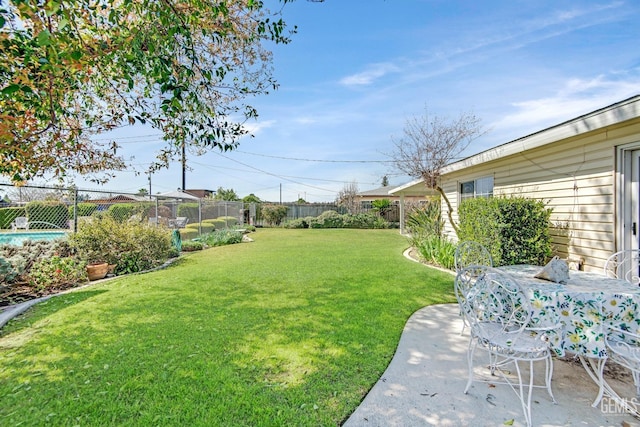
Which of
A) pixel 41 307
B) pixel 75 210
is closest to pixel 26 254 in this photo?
pixel 75 210

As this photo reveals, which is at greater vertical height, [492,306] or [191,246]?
[492,306]

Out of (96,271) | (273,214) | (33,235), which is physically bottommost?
(96,271)

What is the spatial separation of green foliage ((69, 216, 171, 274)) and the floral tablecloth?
7.47 metres

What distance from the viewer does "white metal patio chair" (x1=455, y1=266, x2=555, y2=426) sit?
2.12 metres

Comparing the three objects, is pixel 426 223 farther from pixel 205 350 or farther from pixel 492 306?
pixel 205 350

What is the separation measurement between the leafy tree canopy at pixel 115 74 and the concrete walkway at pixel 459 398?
2.89 metres

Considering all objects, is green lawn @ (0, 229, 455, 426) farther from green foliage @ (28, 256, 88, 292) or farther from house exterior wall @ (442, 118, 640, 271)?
house exterior wall @ (442, 118, 640, 271)

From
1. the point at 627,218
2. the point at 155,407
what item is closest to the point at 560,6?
the point at 627,218

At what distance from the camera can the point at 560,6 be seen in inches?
232

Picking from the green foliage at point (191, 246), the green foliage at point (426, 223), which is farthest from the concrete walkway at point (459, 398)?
the green foliage at point (191, 246)

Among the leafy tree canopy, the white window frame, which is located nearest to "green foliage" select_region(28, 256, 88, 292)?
the leafy tree canopy

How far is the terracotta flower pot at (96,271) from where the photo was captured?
19.7ft

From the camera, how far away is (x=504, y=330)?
96.7 inches

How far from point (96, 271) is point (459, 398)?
22.1 ft
